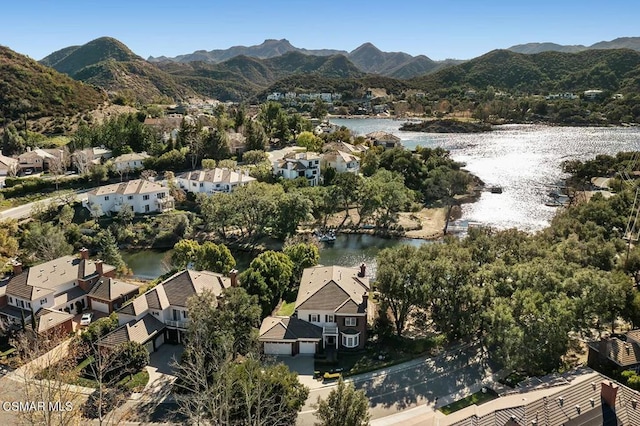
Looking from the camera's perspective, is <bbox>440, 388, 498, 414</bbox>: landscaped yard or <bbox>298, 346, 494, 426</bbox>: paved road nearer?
<bbox>440, 388, 498, 414</bbox>: landscaped yard

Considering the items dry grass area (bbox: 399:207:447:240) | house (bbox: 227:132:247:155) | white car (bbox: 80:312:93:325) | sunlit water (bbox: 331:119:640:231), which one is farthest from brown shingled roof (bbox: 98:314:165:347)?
house (bbox: 227:132:247:155)

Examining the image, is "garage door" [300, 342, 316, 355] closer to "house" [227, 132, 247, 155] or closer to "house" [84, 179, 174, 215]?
"house" [84, 179, 174, 215]

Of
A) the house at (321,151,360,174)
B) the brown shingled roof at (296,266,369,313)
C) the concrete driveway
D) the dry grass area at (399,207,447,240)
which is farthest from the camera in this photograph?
the house at (321,151,360,174)

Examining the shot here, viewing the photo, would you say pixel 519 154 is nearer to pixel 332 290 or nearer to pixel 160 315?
pixel 332 290

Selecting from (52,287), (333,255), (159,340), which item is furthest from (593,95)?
(52,287)

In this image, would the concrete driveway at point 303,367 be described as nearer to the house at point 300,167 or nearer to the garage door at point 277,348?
the garage door at point 277,348

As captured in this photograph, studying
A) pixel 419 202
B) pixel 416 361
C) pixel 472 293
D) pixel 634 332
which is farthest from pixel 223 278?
pixel 419 202
